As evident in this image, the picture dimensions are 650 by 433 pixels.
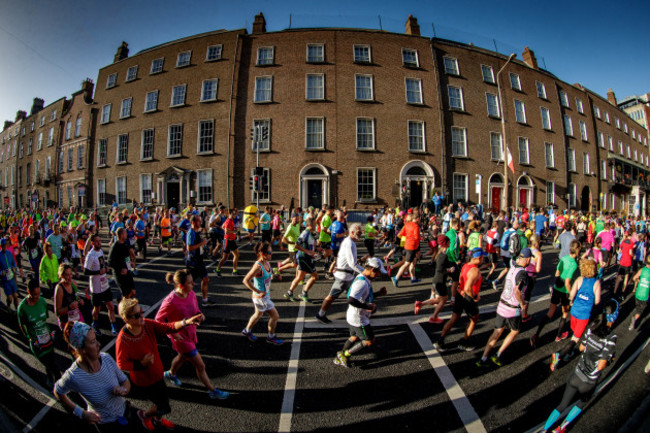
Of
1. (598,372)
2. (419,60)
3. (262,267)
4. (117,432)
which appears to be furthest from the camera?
(419,60)

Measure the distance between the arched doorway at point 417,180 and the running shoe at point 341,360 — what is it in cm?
1739

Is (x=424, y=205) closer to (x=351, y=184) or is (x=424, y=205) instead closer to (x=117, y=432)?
(x=351, y=184)

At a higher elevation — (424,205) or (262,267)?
(424,205)

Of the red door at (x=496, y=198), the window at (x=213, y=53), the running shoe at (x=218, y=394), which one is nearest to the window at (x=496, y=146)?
the red door at (x=496, y=198)

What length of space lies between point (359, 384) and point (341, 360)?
0.48 m

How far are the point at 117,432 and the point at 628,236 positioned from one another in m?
11.6

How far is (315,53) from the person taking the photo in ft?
67.1

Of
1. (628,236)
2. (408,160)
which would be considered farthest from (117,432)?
(408,160)

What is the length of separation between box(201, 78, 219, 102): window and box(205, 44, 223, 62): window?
1.83 meters

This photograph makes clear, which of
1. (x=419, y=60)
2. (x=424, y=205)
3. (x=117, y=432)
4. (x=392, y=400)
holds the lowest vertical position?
(x=392, y=400)

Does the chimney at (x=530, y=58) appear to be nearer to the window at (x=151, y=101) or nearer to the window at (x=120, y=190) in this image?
the window at (x=151, y=101)

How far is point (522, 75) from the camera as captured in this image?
24875 mm

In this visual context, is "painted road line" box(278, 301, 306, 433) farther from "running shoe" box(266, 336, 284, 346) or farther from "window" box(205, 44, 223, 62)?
"window" box(205, 44, 223, 62)

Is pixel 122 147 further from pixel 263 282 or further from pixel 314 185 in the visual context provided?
pixel 263 282
